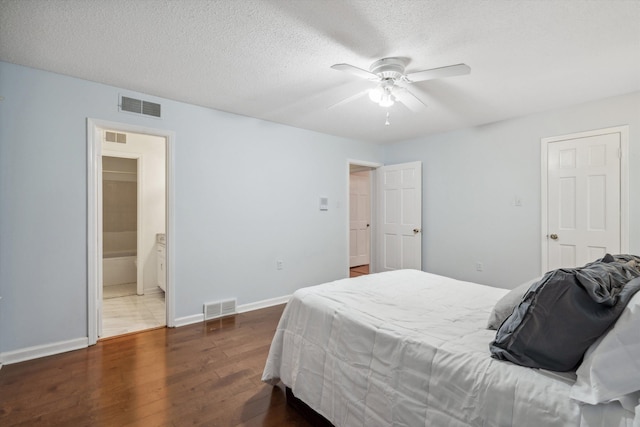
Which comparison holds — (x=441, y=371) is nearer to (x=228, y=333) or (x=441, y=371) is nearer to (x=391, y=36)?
(x=391, y=36)

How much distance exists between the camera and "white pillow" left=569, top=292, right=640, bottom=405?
886mm

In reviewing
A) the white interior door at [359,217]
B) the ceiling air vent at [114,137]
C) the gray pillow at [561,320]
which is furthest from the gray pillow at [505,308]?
the white interior door at [359,217]

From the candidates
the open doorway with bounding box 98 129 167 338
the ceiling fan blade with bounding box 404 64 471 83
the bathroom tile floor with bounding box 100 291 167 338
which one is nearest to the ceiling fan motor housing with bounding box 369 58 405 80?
the ceiling fan blade with bounding box 404 64 471 83

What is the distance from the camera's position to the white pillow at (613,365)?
2.91ft

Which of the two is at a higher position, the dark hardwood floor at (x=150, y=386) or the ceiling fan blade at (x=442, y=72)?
the ceiling fan blade at (x=442, y=72)

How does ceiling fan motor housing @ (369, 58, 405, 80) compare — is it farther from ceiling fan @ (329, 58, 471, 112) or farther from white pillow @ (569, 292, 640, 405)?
white pillow @ (569, 292, 640, 405)

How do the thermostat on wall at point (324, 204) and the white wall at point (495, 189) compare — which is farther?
the thermostat on wall at point (324, 204)

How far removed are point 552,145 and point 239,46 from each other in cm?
356

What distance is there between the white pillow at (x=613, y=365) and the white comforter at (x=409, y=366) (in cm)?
5

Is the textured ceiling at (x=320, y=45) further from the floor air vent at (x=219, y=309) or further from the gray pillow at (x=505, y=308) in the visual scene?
the floor air vent at (x=219, y=309)

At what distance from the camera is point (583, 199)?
10.6 feet

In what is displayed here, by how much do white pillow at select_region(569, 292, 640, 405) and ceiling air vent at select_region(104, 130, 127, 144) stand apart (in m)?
5.29

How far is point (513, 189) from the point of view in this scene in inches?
148

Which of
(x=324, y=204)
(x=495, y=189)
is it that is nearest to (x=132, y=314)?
(x=324, y=204)
